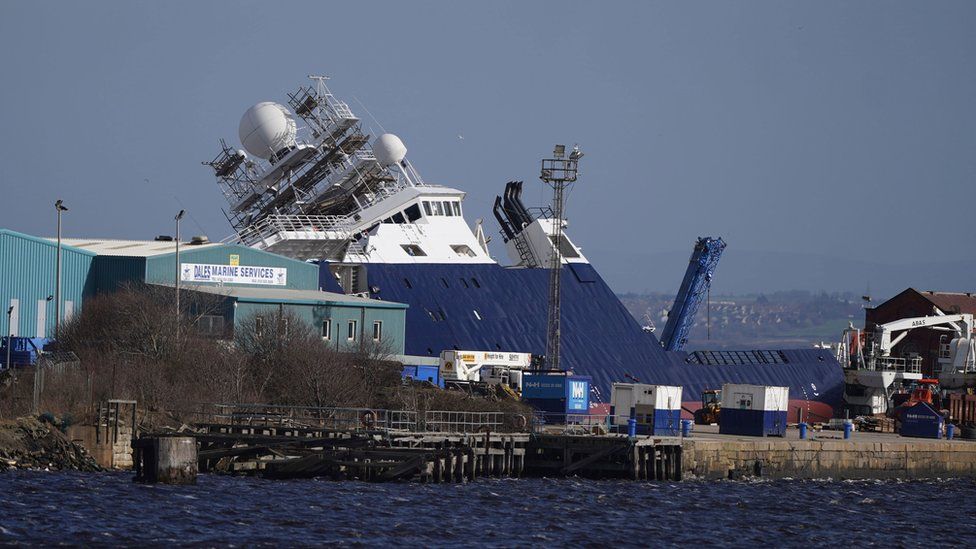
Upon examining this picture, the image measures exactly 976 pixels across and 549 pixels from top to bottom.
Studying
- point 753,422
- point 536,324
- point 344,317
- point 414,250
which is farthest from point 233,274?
point 753,422

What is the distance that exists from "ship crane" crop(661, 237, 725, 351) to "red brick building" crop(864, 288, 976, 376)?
9.15 m

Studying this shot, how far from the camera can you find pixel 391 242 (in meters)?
69.9

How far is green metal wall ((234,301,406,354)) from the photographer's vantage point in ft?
205

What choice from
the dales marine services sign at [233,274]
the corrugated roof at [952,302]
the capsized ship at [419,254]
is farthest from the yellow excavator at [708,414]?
the corrugated roof at [952,302]

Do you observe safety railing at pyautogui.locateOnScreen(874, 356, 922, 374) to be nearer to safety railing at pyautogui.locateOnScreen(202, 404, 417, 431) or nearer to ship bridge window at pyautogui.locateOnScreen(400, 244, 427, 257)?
ship bridge window at pyautogui.locateOnScreen(400, 244, 427, 257)

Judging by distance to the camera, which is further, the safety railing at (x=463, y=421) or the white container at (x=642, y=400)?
the white container at (x=642, y=400)

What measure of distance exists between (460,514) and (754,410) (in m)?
18.3

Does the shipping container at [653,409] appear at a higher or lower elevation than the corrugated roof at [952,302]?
lower

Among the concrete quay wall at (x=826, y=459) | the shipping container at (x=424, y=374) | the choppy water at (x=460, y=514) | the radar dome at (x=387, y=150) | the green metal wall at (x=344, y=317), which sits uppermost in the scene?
the radar dome at (x=387, y=150)

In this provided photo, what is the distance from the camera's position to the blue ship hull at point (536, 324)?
68250 mm

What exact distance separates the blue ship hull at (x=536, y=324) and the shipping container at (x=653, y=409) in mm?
10123

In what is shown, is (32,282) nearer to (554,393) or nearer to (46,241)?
(46,241)

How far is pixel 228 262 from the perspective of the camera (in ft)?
218

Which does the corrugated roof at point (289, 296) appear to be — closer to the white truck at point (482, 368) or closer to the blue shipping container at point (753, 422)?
the white truck at point (482, 368)
